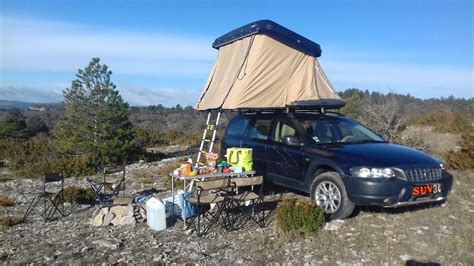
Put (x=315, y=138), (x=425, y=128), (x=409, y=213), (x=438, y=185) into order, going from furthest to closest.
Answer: (x=425, y=128) < (x=315, y=138) < (x=409, y=213) < (x=438, y=185)

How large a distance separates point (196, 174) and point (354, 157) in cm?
254

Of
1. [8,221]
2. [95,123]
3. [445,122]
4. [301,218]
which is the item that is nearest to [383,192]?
[301,218]

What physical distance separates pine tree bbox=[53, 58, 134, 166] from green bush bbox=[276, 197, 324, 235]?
1253 cm

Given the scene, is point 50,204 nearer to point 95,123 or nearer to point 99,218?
point 99,218

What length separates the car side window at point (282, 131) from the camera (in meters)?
7.93

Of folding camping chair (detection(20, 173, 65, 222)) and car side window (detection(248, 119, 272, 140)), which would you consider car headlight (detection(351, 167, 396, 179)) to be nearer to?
car side window (detection(248, 119, 272, 140))

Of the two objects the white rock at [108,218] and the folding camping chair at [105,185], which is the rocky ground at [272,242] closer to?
the white rock at [108,218]

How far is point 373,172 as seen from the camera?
6383 mm

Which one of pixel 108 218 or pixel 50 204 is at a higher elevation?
pixel 108 218

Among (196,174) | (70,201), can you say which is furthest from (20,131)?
(196,174)

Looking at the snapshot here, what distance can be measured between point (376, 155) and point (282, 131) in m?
1.97

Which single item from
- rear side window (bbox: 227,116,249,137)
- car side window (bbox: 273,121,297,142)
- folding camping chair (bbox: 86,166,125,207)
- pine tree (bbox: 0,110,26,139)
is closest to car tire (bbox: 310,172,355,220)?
car side window (bbox: 273,121,297,142)

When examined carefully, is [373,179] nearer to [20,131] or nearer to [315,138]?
[315,138]

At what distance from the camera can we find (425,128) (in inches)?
928
